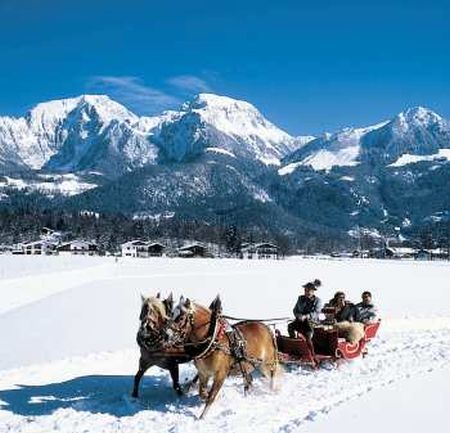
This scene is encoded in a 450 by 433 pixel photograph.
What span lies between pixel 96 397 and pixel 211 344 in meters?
2.38

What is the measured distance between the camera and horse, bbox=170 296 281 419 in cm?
1091

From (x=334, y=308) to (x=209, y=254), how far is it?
4812 inches

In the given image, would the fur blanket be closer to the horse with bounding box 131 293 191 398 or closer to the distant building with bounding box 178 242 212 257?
the horse with bounding box 131 293 191 398

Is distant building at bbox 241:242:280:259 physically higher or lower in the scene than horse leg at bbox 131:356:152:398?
higher

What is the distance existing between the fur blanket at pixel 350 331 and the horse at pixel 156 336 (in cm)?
471

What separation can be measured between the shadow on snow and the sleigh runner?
2.41 meters

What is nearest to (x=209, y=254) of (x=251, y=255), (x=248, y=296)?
(x=251, y=255)

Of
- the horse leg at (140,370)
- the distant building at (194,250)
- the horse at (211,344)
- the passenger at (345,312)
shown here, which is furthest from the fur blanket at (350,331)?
the distant building at (194,250)

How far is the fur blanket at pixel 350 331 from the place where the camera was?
1498 cm

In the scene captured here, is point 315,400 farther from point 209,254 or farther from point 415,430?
point 209,254

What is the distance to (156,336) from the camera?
10773mm

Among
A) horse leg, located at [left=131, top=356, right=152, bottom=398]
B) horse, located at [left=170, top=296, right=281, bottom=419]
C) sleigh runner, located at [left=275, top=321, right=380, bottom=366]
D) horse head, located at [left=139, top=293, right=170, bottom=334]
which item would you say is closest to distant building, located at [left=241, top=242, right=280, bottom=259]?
sleigh runner, located at [left=275, top=321, right=380, bottom=366]

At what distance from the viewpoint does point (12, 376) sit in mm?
13828

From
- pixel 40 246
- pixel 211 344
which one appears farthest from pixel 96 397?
pixel 40 246
